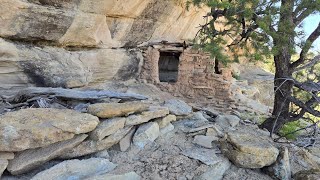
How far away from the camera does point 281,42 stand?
14.1ft

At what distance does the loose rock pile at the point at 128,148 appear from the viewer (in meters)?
2.99

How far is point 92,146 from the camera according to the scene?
11.2ft

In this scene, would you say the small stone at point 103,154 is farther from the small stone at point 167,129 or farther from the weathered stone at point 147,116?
the small stone at point 167,129

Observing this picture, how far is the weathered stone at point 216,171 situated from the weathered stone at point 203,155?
47 mm

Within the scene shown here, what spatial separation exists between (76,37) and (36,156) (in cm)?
261

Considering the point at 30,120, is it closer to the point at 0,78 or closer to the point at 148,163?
the point at 148,163

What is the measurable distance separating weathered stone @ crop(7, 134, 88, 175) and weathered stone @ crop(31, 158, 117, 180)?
145 mm

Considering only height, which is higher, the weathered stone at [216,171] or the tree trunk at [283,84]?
the tree trunk at [283,84]

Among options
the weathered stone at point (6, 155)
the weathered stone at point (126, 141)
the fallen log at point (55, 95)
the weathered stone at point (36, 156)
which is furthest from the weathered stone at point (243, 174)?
the weathered stone at point (6, 155)

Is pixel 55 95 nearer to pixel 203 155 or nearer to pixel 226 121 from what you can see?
pixel 203 155

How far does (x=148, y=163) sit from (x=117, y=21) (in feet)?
9.62

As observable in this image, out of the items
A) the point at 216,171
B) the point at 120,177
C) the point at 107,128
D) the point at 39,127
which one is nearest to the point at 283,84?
the point at 216,171

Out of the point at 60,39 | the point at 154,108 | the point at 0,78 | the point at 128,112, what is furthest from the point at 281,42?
the point at 0,78

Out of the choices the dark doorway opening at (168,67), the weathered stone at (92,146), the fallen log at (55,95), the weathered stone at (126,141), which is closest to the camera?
the weathered stone at (92,146)
